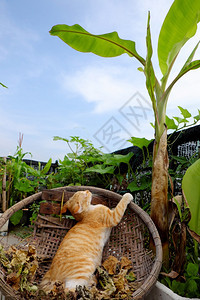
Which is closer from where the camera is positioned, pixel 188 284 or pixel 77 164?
pixel 188 284

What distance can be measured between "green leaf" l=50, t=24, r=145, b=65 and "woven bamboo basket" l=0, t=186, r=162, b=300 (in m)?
0.84

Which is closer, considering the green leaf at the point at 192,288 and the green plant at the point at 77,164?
the green leaf at the point at 192,288

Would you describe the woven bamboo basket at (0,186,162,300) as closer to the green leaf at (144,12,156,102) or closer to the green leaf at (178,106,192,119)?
the green leaf at (144,12,156,102)

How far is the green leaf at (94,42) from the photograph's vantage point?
55.4 inches

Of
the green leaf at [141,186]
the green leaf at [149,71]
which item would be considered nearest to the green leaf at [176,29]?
the green leaf at [149,71]

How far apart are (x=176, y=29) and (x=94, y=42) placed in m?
0.51

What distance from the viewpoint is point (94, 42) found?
1.53 meters

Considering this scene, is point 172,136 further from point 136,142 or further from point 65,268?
point 65,268

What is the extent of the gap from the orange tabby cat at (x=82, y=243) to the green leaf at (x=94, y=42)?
0.86 metres

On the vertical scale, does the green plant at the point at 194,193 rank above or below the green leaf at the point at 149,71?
below

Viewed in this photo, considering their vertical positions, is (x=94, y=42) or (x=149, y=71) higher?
(x=94, y=42)

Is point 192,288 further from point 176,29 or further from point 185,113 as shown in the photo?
point 176,29

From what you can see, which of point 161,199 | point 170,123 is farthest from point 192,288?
point 170,123

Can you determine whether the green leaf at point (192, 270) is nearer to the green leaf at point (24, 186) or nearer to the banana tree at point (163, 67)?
the banana tree at point (163, 67)
